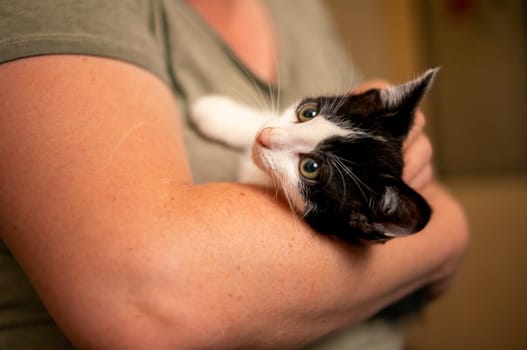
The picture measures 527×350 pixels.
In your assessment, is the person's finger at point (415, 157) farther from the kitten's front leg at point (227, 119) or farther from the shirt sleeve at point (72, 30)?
the shirt sleeve at point (72, 30)

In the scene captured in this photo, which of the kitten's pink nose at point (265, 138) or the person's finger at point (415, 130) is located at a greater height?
the person's finger at point (415, 130)

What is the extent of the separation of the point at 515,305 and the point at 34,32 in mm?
1812

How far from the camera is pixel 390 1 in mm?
2469

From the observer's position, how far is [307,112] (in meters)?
0.92

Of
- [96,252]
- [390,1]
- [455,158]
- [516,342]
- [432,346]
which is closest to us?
[96,252]

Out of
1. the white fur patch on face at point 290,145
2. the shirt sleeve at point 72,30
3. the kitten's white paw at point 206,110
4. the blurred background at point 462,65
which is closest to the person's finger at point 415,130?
the white fur patch on face at point 290,145

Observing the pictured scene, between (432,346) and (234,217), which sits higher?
(432,346)

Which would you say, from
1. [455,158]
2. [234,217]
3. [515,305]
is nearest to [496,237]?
[515,305]

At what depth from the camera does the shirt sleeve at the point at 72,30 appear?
0.64 m

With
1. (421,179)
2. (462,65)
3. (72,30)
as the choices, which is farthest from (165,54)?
(462,65)

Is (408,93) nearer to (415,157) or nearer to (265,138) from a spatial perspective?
(415,157)

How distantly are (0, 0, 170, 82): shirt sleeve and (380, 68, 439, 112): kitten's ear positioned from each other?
46 cm

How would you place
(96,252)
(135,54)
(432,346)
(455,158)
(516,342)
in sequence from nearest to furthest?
1. (96,252)
2. (135,54)
3. (516,342)
4. (432,346)
5. (455,158)

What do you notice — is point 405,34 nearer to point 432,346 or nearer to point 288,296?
point 432,346
